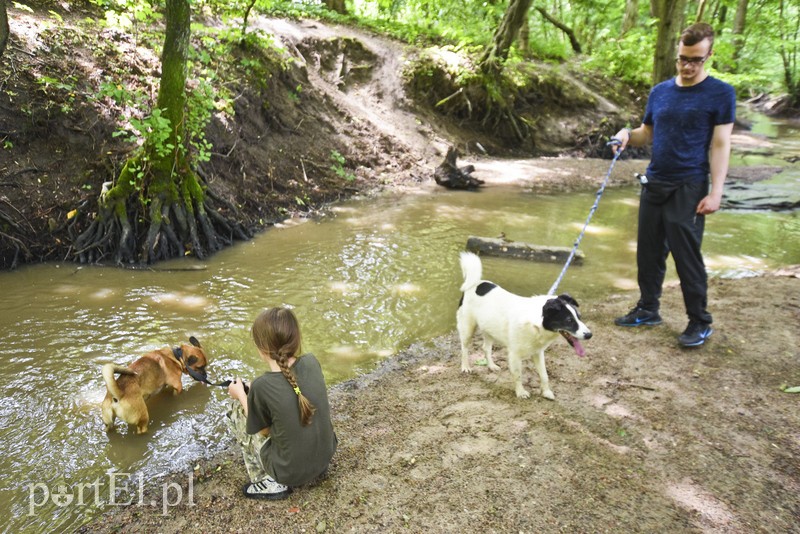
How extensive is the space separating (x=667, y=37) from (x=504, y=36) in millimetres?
4800

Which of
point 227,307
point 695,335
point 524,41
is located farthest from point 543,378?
point 524,41

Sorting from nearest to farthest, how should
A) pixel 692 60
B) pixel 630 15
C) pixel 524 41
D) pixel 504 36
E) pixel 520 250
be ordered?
pixel 692 60 → pixel 520 250 → pixel 504 36 → pixel 524 41 → pixel 630 15

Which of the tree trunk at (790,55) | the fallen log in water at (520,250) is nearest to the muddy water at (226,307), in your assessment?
the fallen log in water at (520,250)

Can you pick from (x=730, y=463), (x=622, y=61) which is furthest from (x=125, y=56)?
(x=622, y=61)

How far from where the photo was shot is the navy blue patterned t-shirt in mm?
3926

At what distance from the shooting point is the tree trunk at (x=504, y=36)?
1498 cm

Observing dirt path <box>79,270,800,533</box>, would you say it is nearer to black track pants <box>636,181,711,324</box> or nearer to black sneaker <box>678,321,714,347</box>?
black sneaker <box>678,321,714,347</box>

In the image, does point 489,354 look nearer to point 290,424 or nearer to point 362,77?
point 290,424

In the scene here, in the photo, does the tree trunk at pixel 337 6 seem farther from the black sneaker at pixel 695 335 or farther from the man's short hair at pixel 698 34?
the black sneaker at pixel 695 335

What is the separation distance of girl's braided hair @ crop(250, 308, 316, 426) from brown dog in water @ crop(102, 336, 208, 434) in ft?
2.59

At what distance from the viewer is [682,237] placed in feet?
13.8

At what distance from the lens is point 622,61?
1995 centimetres

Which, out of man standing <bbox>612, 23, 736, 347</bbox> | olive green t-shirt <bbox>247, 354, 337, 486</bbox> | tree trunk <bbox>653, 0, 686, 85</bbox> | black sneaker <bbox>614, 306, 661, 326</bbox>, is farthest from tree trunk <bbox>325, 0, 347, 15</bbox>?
olive green t-shirt <bbox>247, 354, 337, 486</bbox>

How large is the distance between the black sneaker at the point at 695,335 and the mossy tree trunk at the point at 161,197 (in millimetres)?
6423
